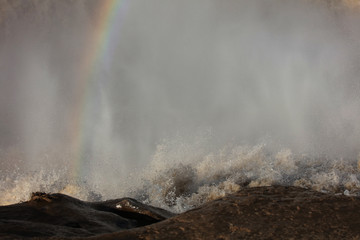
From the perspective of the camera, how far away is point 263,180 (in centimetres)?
883

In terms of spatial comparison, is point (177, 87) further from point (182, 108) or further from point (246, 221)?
point (246, 221)

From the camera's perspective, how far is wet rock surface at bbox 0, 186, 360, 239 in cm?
201

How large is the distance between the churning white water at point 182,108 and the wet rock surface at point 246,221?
5.53 metres

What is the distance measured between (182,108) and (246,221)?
16637 millimetres

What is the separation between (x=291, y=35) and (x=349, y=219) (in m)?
20.2

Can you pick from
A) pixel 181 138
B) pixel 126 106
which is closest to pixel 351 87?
pixel 181 138

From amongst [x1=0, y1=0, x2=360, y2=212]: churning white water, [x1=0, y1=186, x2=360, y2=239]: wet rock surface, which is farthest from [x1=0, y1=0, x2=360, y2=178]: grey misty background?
[x1=0, y1=186, x2=360, y2=239]: wet rock surface

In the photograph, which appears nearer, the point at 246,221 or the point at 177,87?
the point at 246,221

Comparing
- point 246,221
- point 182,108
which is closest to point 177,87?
point 182,108

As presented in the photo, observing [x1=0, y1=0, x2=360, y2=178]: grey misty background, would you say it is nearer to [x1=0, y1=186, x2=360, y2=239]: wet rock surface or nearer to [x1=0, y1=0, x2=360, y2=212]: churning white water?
[x1=0, y1=0, x2=360, y2=212]: churning white water

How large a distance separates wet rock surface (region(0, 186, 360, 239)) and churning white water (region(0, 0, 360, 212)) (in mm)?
5530

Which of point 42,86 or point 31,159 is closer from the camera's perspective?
point 31,159

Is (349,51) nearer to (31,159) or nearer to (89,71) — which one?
(89,71)

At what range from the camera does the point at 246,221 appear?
2152 millimetres
